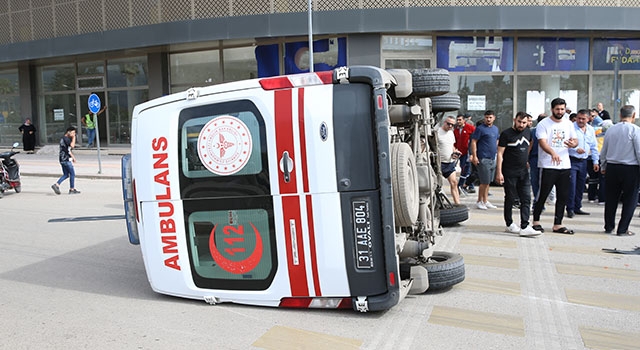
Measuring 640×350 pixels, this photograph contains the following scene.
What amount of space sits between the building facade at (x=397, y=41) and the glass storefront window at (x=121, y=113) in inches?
60.7

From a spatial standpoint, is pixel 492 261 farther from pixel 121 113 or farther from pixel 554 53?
pixel 121 113

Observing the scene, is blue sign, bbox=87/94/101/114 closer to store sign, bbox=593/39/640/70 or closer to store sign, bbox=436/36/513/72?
store sign, bbox=436/36/513/72

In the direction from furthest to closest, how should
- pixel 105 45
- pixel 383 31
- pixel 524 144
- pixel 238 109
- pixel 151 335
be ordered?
pixel 105 45, pixel 383 31, pixel 524 144, pixel 238 109, pixel 151 335

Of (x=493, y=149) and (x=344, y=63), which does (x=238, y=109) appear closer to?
(x=493, y=149)

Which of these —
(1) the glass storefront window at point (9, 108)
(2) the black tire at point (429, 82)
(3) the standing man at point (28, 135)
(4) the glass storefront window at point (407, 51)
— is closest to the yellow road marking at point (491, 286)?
(2) the black tire at point (429, 82)

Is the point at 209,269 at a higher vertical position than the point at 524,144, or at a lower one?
lower

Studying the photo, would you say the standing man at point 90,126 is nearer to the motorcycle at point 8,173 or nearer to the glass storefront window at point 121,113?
the glass storefront window at point 121,113

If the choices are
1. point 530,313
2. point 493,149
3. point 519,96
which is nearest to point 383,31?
point 519,96

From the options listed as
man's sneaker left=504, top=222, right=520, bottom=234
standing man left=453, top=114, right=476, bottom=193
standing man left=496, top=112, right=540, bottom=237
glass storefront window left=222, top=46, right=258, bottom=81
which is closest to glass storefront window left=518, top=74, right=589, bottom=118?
standing man left=453, top=114, right=476, bottom=193

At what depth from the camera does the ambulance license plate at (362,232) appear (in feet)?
14.3

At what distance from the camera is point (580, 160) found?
9984 millimetres

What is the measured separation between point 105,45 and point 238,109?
21.2 m

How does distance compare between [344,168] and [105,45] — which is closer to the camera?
[344,168]

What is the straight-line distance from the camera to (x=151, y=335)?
4324mm
